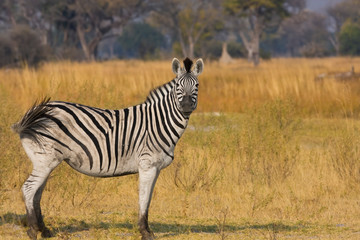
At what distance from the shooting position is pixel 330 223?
697cm

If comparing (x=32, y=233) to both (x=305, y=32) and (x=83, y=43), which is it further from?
(x=305, y=32)

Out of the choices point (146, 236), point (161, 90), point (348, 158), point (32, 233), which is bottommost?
point (348, 158)

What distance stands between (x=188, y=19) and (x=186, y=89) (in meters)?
50.2

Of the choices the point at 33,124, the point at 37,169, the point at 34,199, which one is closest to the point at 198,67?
the point at 33,124

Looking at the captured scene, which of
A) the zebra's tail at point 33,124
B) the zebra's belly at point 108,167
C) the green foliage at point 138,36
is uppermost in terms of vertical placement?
the zebra's tail at point 33,124

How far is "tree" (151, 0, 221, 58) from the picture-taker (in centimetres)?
5409

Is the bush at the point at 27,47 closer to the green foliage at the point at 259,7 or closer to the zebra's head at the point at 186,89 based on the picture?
the green foliage at the point at 259,7

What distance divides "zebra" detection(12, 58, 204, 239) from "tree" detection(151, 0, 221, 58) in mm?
47767

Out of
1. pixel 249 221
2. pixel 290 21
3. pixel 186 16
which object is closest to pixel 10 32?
pixel 186 16

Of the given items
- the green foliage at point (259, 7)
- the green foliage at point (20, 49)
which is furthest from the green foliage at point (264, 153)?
the green foliage at point (259, 7)

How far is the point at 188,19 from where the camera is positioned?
181 ft

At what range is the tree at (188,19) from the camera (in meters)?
54.1

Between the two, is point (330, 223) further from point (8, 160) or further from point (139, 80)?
point (139, 80)

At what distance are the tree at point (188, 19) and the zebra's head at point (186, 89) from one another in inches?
1878
